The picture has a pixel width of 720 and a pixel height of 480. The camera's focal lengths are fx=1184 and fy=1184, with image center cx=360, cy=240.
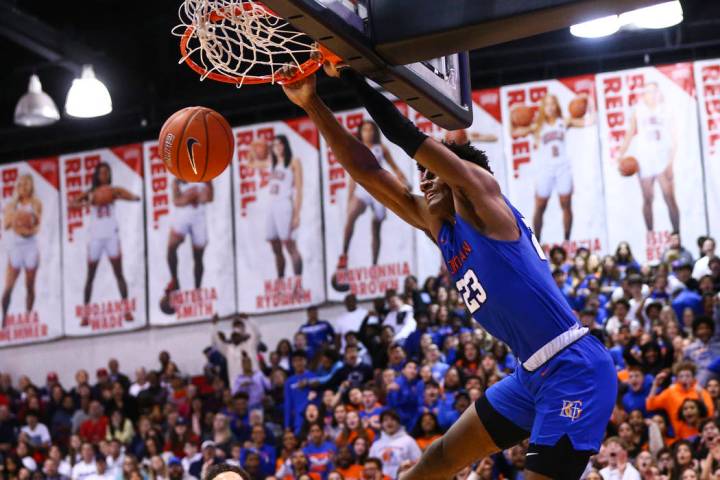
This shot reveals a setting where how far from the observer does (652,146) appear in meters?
17.8

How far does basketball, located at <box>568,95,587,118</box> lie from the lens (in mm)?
18172

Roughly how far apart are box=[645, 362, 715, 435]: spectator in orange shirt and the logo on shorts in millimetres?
6869

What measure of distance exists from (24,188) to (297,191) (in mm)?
4946

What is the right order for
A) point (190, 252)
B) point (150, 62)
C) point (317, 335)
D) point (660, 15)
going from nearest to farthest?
point (660, 15), point (317, 335), point (190, 252), point (150, 62)

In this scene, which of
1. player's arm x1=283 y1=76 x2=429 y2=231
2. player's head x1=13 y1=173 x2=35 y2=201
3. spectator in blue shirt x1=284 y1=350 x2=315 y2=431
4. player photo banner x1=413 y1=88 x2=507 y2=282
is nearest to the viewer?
player's arm x1=283 y1=76 x2=429 y2=231

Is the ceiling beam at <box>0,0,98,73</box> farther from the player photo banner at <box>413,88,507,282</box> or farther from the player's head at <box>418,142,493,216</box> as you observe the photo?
the player's head at <box>418,142,493,216</box>

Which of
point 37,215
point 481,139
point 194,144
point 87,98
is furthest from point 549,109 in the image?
point 194,144

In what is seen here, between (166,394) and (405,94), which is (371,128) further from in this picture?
(405,94)

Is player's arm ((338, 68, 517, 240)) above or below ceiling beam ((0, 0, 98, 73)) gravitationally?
below

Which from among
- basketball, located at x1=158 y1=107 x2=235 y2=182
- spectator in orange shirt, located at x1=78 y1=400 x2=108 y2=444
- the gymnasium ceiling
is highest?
the gymnasium ceiling

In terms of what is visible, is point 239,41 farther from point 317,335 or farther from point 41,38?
point 41,38

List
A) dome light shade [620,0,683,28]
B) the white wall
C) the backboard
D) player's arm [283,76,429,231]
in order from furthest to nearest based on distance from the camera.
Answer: the white wall, dome light shade [620,0,683,28], player's arm [283,76,429,231], the backboard

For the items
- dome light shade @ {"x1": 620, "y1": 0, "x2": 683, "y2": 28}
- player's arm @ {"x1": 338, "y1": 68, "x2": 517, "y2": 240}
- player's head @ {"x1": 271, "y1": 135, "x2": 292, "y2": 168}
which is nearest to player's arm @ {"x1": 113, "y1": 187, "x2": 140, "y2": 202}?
player's head @ {"x1": 271, "y1": 135, "x2": 292, "y2": 168}

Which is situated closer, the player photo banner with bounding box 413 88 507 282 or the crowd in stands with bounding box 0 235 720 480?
the crowd in stands with bounding box 0 235 720 480
